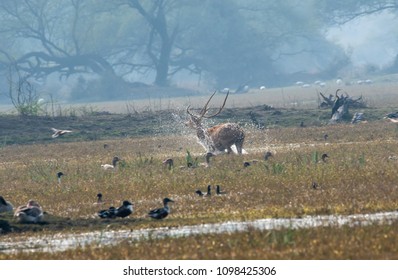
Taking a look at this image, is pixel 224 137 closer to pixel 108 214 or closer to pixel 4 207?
pixel 4 207

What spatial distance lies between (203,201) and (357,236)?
5389mm

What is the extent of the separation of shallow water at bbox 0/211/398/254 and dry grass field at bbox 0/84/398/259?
1.14 ft

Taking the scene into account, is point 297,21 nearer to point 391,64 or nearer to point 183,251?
point 391,64

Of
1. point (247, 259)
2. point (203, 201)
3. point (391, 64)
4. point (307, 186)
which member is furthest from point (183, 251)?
point (391, 64)

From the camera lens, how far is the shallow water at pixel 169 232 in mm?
13992

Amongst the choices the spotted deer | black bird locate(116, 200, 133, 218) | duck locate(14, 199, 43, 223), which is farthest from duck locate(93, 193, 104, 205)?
the spotted deer

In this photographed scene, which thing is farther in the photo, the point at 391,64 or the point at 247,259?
the point at 391,64

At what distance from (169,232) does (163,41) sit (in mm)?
77265

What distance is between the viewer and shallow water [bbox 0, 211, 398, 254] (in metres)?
14.0

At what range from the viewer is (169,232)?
14.7 meters

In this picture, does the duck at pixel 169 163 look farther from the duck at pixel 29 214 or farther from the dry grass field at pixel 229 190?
the duck at pixel 29 214

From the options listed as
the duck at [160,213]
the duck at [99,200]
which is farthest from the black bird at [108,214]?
the duck at [99,200]

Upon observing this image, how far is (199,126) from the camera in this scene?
28234 millimetres

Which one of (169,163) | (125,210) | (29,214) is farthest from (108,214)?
(169,163)
